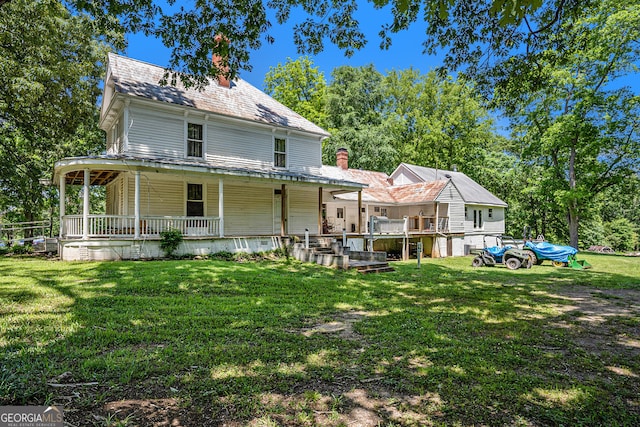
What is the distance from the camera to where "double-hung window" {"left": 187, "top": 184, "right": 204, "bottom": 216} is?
1558 centimetres

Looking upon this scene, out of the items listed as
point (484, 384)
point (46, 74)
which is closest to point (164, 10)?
point (484, 384)

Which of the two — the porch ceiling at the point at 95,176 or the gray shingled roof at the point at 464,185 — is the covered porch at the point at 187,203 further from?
the gray shingled roof at the point at 464,185

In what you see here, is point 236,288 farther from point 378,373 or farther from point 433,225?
point 433,225

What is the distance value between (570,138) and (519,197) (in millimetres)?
14223

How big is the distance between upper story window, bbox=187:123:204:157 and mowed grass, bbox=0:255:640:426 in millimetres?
8364

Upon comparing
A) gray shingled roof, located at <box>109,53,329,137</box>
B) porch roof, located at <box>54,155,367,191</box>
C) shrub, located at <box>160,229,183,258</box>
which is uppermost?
gray shingled roof, located at <box>109,53,329,137</box>

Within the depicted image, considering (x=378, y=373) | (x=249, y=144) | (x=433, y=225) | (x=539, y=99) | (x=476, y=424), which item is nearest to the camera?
(x=476, y=424)

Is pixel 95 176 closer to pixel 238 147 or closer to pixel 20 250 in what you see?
pixel 20 250

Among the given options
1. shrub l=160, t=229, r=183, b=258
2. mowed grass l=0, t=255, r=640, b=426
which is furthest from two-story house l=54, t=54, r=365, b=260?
mowed grass l=0, t=255, r=640, b=426

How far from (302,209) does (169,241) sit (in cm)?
784

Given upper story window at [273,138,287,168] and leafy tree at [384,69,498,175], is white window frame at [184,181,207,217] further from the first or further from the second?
leafy tree at [384,69,498,175]

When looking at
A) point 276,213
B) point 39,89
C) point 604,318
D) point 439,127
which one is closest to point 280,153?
point 276,213

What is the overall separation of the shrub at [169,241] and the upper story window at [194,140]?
4.10 metres

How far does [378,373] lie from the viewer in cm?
368
